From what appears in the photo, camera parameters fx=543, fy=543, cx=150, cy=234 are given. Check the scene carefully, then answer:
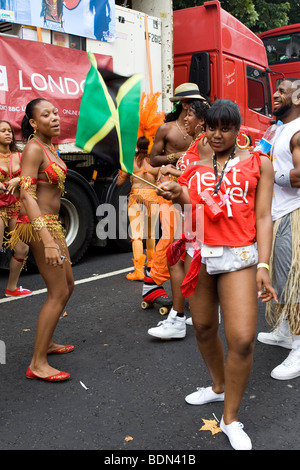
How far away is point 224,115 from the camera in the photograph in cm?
267

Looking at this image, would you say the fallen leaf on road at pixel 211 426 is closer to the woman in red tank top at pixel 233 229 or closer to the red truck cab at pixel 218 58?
the woman in red tank top at pixel 233 229

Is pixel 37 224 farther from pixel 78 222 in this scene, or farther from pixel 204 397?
pixel 78 222

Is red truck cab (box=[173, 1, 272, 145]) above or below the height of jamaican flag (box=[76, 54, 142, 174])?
above

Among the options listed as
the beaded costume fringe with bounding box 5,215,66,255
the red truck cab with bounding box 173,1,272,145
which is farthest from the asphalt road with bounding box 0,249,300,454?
the red truck cab with bounding box 173,1,272,145

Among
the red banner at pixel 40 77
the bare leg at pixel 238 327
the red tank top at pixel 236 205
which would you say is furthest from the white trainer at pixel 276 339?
the red banner at pixel 40 77

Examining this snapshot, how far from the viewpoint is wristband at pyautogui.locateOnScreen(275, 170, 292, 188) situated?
11.6 feet

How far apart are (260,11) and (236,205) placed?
15.4m

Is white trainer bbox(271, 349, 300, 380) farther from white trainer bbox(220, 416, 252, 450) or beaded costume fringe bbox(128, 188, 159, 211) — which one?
beaded costume fringe bbox(128, 188, 159, 211)

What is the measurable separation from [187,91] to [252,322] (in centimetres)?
258

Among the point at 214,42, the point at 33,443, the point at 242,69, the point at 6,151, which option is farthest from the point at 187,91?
the point at 242,69

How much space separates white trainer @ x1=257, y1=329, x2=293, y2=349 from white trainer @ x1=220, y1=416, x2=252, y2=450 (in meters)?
1.50

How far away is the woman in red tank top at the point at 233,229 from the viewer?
8.55 feet

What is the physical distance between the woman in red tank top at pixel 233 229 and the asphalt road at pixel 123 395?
0.32 meters
